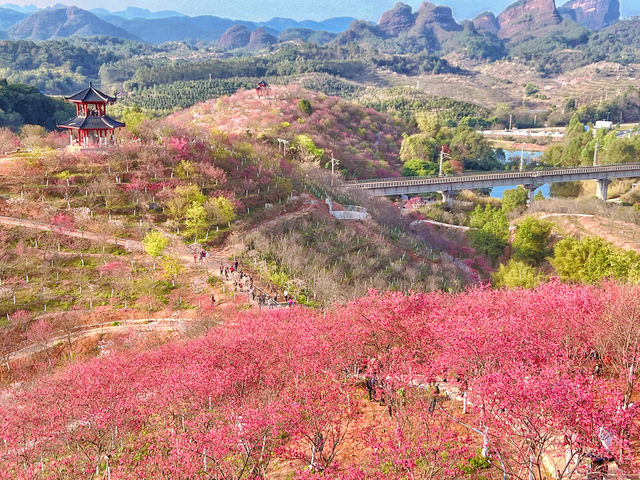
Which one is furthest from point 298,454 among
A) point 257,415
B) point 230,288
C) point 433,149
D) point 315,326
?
point 433,149

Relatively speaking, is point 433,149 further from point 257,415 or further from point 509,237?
point 257,415

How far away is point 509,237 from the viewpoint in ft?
216

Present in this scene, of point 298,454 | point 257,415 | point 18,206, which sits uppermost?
point 18,206

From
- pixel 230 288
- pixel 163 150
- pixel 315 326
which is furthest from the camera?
pixel 163 150

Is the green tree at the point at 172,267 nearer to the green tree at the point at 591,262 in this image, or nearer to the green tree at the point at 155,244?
the green tree at the point at 155,244

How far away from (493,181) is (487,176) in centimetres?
134

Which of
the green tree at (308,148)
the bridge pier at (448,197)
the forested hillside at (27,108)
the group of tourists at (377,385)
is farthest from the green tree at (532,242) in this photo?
the forested hillside at (27,108)

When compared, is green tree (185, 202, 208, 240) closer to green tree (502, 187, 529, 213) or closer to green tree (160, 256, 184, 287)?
green tree (160, 256, 184, 287)

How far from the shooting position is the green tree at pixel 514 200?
80.8m

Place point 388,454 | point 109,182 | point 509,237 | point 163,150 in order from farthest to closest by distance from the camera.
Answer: point 509,237, point 163,150, point 109,182, point 388,454

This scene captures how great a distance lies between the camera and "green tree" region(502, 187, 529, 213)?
80.8 meters

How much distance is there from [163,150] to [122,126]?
15.9 feet

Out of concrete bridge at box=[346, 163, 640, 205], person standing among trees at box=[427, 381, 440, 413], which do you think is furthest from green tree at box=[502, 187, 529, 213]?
person standing among trees at box=[427, 381, 440, 413]

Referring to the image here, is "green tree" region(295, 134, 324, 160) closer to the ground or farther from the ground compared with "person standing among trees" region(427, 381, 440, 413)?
farther from the ground
